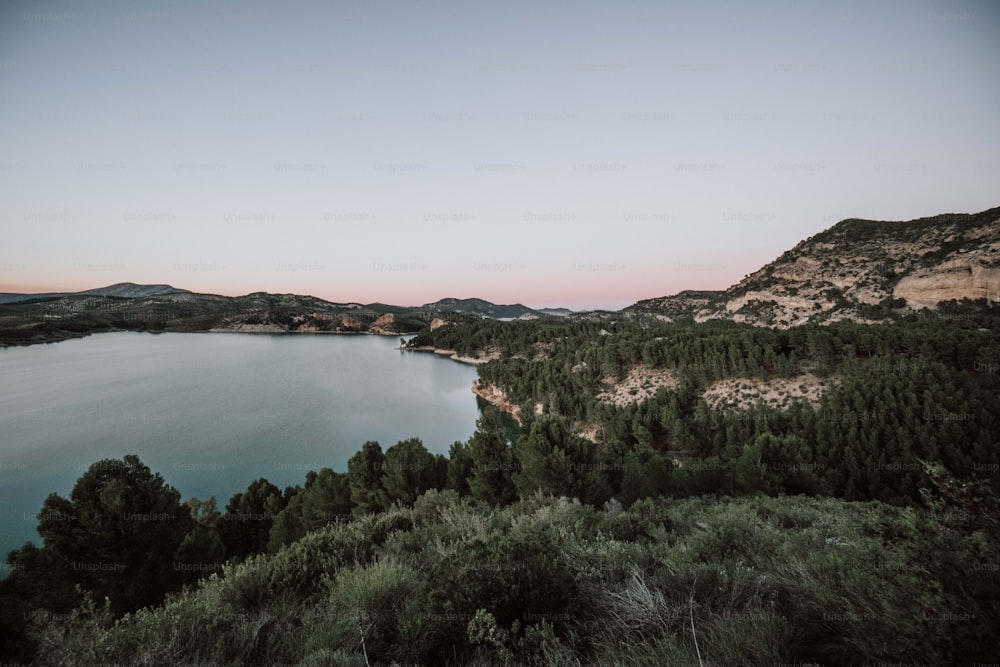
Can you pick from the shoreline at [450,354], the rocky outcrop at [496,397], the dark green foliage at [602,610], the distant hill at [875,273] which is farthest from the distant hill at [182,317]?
the dark green foliage at [602,610]

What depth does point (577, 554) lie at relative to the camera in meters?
4.77

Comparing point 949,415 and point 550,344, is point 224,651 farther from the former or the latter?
point 550,344

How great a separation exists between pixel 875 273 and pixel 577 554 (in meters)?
74.0

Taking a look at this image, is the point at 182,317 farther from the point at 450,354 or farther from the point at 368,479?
the point at 368,479

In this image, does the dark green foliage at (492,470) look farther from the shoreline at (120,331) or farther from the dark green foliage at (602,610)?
the shoreline at (120,331)

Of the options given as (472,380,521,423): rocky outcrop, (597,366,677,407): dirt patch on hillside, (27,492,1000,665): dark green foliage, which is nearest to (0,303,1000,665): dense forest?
(27,492,1000,665): dark green foliage

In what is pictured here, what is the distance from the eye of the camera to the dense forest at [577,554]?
2.75 meters

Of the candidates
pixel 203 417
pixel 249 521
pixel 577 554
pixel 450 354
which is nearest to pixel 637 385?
pixel 249 521

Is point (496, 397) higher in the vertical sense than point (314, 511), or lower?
lower

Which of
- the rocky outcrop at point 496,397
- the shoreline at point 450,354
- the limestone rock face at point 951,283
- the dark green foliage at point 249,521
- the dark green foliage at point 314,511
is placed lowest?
the rocky outcrop at point 496,397

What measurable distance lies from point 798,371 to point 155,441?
51.0 metres

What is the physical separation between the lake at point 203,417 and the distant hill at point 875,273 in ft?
177

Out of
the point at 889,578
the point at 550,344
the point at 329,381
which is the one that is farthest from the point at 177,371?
the point at 889,578

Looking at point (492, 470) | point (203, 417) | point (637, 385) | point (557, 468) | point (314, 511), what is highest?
point (557, 468)
